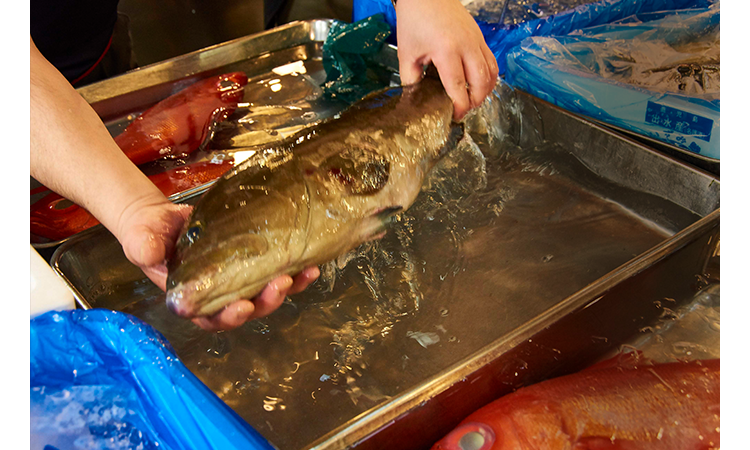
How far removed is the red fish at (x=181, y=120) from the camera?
2.19 m

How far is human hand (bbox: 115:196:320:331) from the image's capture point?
1.16 metres

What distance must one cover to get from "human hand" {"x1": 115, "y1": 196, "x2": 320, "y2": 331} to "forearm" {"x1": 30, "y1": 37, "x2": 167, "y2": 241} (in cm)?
5

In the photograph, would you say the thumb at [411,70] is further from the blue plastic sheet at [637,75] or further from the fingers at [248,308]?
the fingers at [248,308]

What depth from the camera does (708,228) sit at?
58.5 inches

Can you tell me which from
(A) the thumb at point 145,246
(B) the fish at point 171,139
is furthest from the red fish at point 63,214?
(A) the thumb at point 145,246

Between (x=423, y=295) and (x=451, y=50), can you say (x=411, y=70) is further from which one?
(x=423, y=295)

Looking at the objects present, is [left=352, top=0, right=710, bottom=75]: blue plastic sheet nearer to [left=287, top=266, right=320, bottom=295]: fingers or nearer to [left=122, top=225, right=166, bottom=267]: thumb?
[left=287, top=266, right=320, bottom=295]: fingers

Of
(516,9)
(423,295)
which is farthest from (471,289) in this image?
(516,9)

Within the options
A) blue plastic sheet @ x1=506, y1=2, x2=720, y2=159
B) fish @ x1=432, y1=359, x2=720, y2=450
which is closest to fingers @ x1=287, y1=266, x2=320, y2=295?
fish @ x1=432, y1=359, x2=720, y2=450

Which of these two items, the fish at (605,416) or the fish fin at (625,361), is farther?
the fish fin at (625,361)

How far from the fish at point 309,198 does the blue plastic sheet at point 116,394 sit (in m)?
0.14

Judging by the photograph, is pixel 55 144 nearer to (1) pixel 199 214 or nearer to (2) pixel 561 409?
(1) pixel 199 214

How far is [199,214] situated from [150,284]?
692mm

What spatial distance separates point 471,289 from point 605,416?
0.66 m
